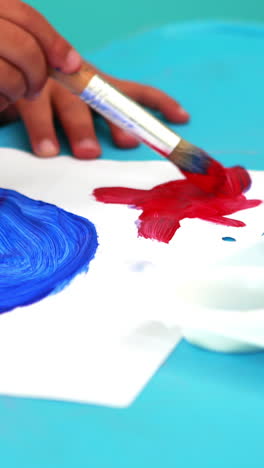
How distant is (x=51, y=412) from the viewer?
1.52 feet

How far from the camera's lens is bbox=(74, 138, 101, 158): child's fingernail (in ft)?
2.91

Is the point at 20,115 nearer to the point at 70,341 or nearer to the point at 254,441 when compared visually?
the point at 70,341

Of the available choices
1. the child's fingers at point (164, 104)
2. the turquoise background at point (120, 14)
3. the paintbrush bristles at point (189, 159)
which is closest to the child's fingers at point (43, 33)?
the paintbrush bristles at point (189, 159)

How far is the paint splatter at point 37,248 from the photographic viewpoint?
59 cm

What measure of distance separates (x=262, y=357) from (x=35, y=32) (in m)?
0.41

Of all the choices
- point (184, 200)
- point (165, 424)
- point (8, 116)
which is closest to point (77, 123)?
point (8, 116)

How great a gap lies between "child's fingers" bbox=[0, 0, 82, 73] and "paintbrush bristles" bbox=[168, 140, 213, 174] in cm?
14

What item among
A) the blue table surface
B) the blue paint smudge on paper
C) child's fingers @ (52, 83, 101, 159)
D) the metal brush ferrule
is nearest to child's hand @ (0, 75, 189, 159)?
child's fingers @ (52, 83, 101, 159)

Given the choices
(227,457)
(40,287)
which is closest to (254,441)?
(227,457)

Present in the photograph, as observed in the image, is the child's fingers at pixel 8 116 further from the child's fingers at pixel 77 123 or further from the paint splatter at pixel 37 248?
the paint splatter at pixel 37 248

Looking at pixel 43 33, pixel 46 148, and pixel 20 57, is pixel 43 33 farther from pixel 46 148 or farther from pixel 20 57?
pixel 46 148

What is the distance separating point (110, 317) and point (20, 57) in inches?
12.1

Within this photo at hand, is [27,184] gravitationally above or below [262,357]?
below

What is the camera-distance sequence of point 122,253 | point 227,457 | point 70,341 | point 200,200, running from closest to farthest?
1. point 227,457
2. point 70,341
3. point 122,253
4. point 200,200
